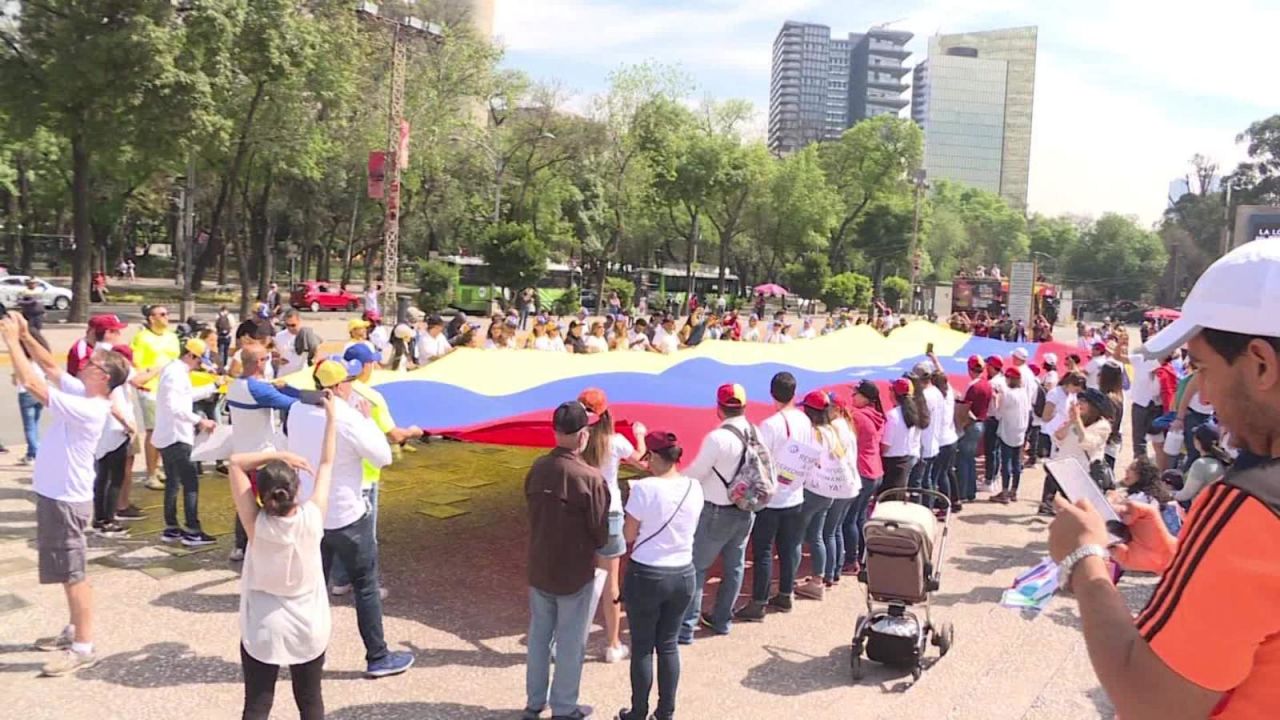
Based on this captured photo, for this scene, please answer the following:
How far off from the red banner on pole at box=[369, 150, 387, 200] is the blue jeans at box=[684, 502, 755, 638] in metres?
23.4

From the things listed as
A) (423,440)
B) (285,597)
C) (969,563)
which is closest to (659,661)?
(285,597)

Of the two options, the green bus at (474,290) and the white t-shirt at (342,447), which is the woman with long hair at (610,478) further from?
the green bus at (474,290)

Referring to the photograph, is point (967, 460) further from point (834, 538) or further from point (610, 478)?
point (610, 478)

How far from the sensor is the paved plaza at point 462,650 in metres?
5.22

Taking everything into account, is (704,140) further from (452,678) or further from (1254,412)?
(1254,412)

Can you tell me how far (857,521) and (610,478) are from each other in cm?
304

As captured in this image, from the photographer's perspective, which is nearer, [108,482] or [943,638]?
[943,638]

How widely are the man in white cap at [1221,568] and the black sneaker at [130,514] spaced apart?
8.85m

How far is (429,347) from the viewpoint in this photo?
13.3 m

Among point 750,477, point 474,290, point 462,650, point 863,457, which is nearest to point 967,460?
point 863,457

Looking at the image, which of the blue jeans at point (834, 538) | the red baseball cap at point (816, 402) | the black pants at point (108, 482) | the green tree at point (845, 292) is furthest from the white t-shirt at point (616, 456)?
the green tree at point (845, 292)

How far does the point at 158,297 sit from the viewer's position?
39.5 m

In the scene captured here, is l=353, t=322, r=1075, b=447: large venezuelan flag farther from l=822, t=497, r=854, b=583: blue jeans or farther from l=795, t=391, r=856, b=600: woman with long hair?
l=822, t=497, r=854, b=583: blue jeans

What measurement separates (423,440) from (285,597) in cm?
940
